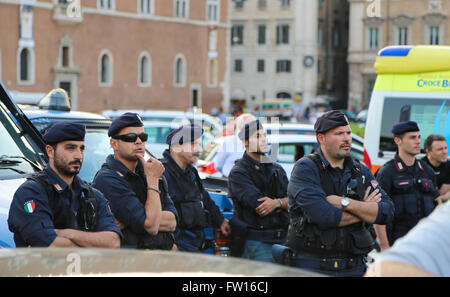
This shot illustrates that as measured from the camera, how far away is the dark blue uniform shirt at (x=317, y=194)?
5.64m

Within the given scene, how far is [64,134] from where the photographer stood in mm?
5191

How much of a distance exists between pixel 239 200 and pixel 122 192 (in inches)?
67.5

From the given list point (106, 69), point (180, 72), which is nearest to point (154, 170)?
point (106, 69)

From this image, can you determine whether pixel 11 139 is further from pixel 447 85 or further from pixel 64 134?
pixel 447 85

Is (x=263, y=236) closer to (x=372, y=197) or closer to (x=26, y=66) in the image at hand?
(x=372, y=197)

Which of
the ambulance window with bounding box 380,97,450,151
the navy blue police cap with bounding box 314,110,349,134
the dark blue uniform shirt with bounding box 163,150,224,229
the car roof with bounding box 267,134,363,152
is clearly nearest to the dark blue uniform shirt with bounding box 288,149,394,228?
the navy blue police cap with bounding box 314,110,349,134

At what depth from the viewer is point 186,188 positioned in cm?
656

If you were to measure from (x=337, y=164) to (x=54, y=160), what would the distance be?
2.07 m

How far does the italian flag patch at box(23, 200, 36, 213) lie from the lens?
188 inches

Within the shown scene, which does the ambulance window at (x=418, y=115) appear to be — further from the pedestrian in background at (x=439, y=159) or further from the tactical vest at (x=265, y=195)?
the tactical vest at (x=265, y=195)

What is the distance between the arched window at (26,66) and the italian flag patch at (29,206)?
42298mm

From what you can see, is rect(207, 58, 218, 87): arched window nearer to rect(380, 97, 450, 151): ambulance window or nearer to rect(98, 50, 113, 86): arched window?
rect(98, 50, 113, 86): arched window

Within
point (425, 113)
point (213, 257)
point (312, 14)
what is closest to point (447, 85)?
point (425, 113)

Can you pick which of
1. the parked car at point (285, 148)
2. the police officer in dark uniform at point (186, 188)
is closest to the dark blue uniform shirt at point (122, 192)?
the police officer in dark uniform at point (186, 188)
